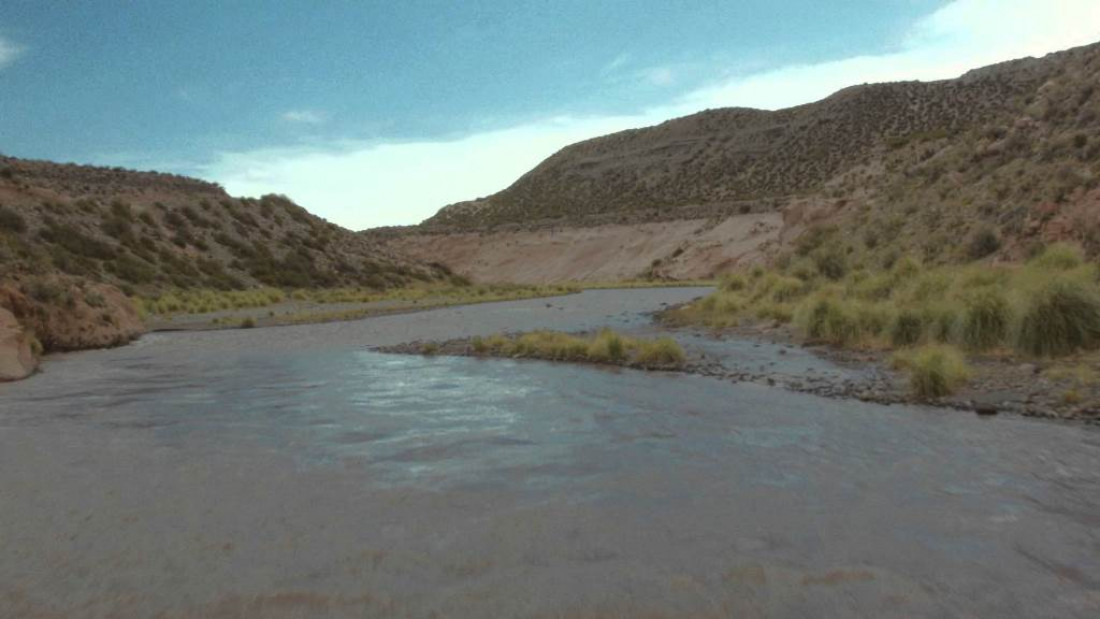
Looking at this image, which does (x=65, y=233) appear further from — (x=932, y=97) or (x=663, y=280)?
(x=932, y=97)

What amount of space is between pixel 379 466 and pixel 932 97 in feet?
278

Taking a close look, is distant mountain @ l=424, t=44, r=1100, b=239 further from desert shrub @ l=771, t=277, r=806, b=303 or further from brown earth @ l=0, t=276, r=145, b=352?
brown earth @ l=0, t=276, r=145, b=352

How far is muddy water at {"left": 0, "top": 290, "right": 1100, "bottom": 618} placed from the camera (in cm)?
495

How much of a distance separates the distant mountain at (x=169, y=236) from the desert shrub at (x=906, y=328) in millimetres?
24362

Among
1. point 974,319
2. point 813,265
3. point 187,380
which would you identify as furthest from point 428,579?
point 813,265

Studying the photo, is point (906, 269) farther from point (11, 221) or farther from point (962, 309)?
point (11, 221)

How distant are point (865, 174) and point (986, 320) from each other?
49581 mm

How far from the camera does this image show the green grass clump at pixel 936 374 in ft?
36.2

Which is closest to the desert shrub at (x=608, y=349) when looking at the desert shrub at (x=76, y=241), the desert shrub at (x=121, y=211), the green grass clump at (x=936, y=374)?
the green grass clump at (x=936, y=374)

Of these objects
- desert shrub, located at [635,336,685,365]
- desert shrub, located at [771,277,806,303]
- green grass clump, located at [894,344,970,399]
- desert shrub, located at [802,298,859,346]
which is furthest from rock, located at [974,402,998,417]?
desert shrub, located at [771,277,806,303]

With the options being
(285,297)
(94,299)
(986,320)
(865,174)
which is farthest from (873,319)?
(865,174)

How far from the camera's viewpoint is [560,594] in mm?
5008

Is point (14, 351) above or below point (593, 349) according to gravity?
above

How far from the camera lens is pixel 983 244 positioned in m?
20.9
